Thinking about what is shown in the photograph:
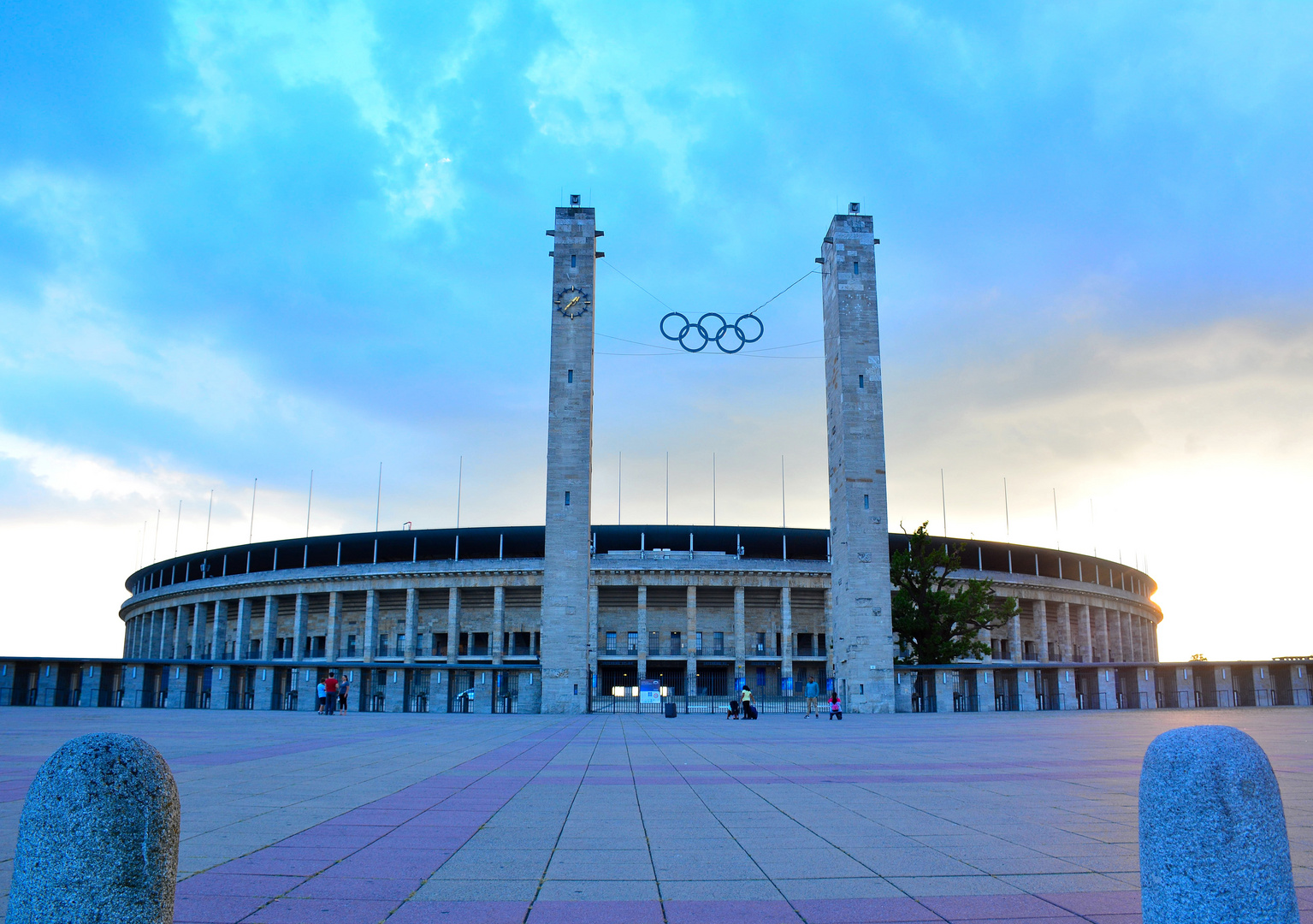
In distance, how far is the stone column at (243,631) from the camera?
240 ft

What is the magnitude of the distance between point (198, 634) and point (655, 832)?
79.9 metres

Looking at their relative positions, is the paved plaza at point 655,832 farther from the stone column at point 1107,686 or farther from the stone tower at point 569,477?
the stone column at point 1107,686

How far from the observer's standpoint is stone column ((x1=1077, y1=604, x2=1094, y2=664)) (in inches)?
3014

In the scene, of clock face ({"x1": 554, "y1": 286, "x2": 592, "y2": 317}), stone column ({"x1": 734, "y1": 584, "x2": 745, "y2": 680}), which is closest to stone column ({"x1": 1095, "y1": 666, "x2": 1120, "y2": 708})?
stone column ({"x1": 734, "y1": 584, "x2": 745, "y2": 680})

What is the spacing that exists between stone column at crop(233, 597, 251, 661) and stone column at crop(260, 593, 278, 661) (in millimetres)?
1632

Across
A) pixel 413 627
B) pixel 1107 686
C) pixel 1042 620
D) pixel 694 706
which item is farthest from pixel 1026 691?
→ pixel 413 627

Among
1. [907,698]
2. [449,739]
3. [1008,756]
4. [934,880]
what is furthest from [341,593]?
[934,880]

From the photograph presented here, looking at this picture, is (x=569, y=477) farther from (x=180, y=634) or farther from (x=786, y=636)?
(x=180, y=634)

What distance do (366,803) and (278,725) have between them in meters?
17.2

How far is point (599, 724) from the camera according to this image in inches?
1145

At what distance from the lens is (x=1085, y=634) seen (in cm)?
7681

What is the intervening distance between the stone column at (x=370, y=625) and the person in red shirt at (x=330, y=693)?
36184 mm

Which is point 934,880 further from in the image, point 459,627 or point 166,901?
point 459,627

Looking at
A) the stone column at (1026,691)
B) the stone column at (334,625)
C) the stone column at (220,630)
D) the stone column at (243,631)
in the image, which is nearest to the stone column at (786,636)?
A: the stone column at (1026,691)
